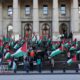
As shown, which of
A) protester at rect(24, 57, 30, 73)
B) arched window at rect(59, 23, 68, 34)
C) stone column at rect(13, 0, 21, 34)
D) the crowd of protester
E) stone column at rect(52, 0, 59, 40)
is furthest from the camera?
arched window at rect(59, 23, 68, 34)

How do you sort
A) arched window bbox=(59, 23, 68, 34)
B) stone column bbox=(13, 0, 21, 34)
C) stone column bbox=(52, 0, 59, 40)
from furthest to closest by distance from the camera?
arched window bbox=(59, 23, 68, 34), stone column bbox=(13, 0, 21, 34), stone column bbox=(52, 0, 59, 40)

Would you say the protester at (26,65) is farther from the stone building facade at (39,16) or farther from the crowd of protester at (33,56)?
the stone building facade at (39,16)

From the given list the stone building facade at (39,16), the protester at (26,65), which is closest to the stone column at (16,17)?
the stone building facade at (39,16)

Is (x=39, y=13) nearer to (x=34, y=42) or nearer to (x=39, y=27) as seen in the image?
(x=39, y=27)

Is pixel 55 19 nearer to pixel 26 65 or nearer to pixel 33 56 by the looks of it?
pixel 33 56

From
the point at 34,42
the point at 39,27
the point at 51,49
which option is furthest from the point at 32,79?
the point at 39,27

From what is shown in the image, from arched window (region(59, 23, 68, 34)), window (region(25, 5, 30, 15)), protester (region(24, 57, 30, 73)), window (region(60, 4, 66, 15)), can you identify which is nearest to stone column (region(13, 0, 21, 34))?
window (region(25, 5, 30, 15))

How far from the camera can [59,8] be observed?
7062 centimetres

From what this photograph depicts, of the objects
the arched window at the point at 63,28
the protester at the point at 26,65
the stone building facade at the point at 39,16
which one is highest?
the stone building facade at the point at 39,16

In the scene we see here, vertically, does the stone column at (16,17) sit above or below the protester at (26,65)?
above

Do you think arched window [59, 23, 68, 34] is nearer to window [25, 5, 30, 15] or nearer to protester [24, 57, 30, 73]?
window [25, 5, 30, 15]

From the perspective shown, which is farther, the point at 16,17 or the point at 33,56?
the point at 16,17

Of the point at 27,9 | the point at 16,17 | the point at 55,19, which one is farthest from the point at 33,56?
the point at 27,9

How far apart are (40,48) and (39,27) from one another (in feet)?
79.1
